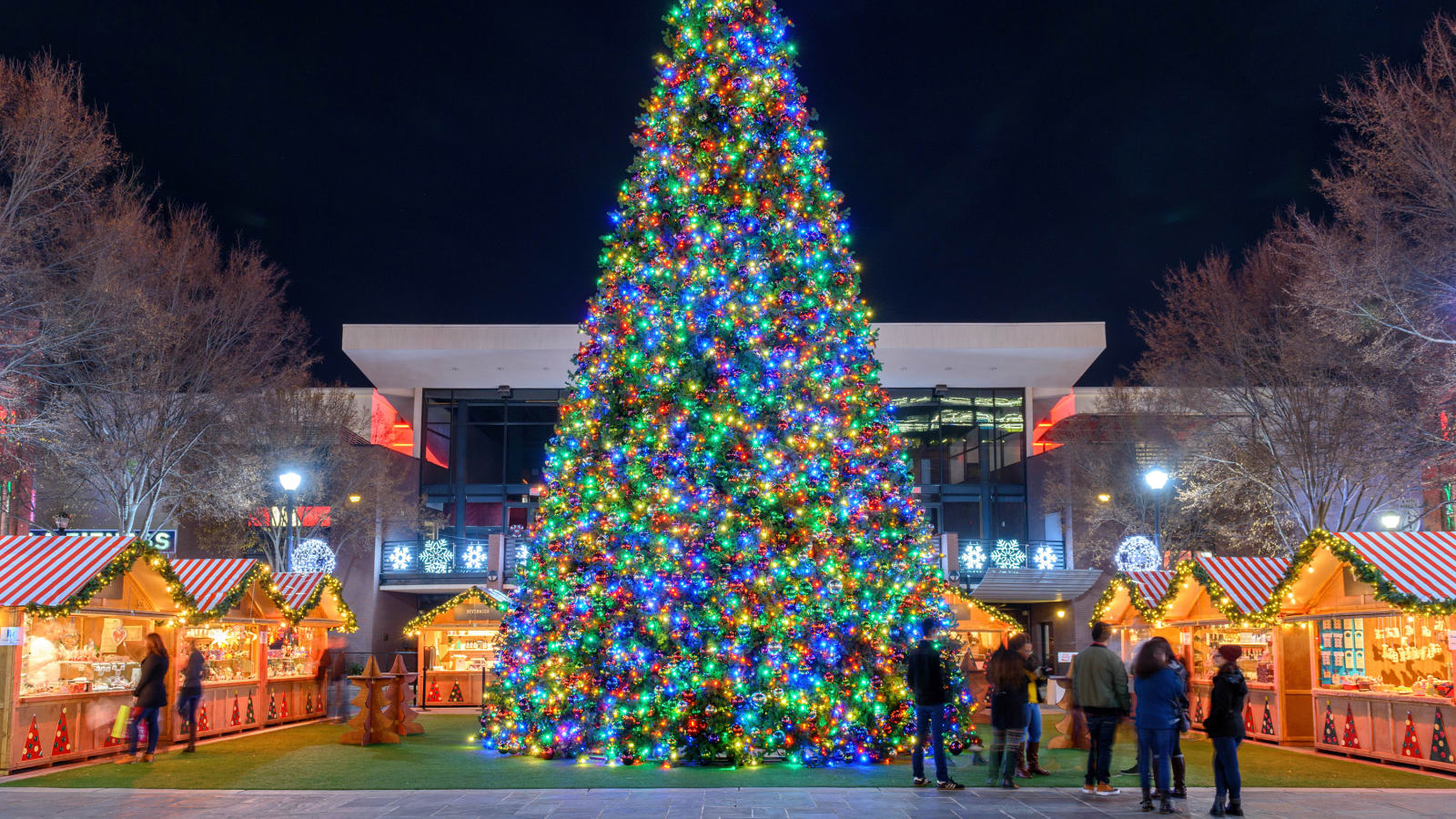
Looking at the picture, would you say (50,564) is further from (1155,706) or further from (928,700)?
(1155,706)

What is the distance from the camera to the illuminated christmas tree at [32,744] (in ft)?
38.6

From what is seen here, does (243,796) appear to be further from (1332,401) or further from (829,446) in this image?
(1332,401)

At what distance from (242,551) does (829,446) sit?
23604mm

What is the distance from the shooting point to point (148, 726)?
12.7 m

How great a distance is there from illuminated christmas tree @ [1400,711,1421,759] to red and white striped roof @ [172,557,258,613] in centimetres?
1521

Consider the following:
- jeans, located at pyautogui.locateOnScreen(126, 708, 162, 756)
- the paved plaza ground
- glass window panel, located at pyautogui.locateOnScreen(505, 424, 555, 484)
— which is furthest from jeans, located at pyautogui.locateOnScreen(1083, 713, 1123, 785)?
glass window panel, located at pyautogui.locateOnScreen(505, 424, 555, 484)

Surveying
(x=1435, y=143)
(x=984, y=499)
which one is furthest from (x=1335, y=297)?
(x=984, y=499)

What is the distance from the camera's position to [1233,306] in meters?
20.4

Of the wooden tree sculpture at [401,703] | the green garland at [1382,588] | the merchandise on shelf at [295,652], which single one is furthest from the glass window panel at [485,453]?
the green garland at [1382,588]

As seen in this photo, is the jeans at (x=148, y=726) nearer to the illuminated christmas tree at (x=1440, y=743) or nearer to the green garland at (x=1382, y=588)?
the green garland at (x=1382, y=588)

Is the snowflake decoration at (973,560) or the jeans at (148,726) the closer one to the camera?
the jeans at (148,726)

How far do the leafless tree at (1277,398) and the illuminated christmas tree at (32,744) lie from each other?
18.0 m

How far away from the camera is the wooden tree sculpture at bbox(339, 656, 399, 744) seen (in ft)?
50.1

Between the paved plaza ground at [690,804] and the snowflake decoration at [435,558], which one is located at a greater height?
the snowflake decoration at [435,558]
